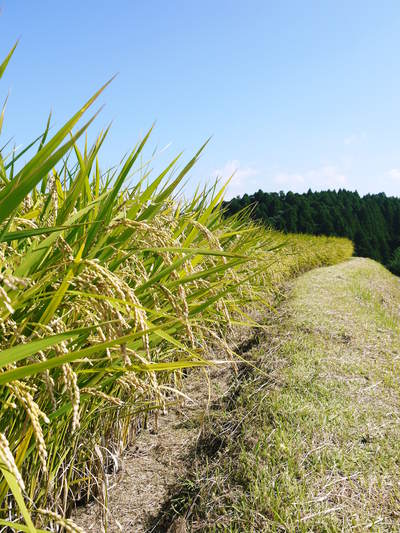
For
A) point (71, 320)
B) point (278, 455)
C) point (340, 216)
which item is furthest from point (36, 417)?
point (340, 216)

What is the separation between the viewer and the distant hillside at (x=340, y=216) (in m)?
15.5

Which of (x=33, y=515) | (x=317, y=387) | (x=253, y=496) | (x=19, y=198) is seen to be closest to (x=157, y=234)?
(x=19, y=198)

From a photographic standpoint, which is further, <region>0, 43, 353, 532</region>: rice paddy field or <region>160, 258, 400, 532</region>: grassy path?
<region>160, 258, 400, 532</region>: grassy path

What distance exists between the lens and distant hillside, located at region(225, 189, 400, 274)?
15539 mm

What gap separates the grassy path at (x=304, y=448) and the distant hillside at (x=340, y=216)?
11.4 meters

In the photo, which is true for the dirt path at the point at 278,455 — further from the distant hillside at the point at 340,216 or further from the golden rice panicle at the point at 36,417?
the distant hillside at the point at 340,216

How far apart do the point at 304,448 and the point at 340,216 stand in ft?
51.0

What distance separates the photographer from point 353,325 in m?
4.02

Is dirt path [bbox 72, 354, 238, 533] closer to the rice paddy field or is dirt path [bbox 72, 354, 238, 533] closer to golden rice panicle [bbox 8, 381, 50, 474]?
the rice paddy field

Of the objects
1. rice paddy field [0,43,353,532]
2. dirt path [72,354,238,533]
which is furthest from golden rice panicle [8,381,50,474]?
dirt path [72,354,238,533]

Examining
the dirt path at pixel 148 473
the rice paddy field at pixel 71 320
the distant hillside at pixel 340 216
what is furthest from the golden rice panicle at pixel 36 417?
the distant hillside at pixel 340 216

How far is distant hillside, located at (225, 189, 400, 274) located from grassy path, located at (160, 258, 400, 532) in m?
11.4

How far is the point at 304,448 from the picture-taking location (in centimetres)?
192

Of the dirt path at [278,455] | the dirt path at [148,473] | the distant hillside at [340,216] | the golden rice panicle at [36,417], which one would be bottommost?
the dirt path at [148,473]
